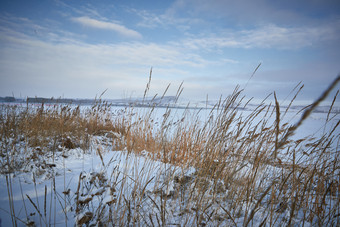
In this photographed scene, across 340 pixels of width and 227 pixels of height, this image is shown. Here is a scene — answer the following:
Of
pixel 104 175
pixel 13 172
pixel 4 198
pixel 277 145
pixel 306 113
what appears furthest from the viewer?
pixel 13 172

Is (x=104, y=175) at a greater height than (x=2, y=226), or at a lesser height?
greater

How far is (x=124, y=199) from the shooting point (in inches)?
41.3

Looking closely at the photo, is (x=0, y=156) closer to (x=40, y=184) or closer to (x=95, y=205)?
(x=40, y=184)

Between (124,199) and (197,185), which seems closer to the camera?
(124,199)

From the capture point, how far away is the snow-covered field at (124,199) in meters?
1.13

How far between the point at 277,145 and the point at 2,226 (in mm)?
1927

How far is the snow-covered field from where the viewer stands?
1.13m

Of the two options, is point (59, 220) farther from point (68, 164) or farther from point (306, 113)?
point (306, 113)

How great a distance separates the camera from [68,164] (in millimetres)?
2238

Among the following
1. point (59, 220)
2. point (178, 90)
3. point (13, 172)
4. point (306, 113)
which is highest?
point (178, 90)

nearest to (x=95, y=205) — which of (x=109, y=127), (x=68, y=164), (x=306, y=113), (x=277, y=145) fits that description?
(x=68, y=164)

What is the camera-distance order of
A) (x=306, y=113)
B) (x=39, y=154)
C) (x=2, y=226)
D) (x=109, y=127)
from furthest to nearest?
1. (x=109, y=127)
2. (x=39, y=154)
3. (x=2, y=226)
4. (x=306, y=113)

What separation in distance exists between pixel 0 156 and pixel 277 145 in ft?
10.8

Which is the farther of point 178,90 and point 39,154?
point 39,154
